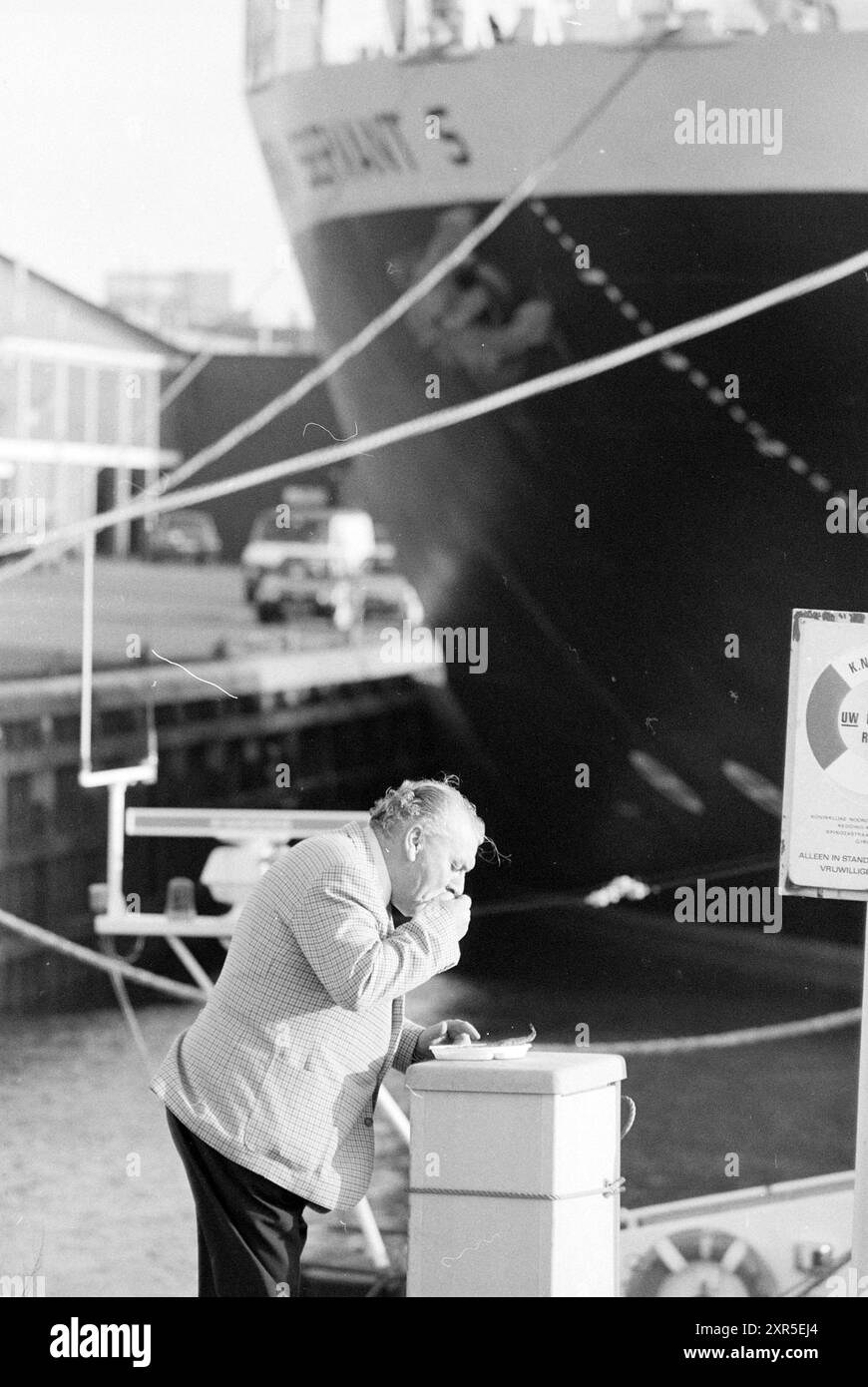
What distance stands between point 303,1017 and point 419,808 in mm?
365

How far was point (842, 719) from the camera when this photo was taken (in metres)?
3.81

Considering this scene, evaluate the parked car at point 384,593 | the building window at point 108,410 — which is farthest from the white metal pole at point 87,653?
the parked car at point 384,593

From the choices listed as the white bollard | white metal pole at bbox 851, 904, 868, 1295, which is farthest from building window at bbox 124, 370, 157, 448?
white metal pole at bbox 851, 904, 868, 1295

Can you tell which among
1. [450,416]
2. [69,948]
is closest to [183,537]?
[450,416]

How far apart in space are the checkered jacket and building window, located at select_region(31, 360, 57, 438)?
1.44 m

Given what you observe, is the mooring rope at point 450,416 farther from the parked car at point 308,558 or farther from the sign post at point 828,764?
the sign post at point 828,764

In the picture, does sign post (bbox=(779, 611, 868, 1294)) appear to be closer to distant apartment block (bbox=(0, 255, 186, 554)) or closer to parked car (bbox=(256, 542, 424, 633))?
parked car (bbox=(256, 542, 424, 633))

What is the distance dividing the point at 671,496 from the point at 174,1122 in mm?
1693

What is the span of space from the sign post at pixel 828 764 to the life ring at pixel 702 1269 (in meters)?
0.24

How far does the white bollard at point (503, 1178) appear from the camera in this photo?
10.0 feet

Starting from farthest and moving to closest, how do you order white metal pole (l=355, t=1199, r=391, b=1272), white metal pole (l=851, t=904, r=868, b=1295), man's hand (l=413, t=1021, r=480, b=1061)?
white metal pole (l=355, t=1199, r=391, b=1272)
white metal pole (l=851, t=904, r=868, b=1295)
man's hand (l=413, t=1021, r=480, b=1061)

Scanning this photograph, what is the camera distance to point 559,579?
159 inches

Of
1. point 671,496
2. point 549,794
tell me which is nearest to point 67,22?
point 671,496

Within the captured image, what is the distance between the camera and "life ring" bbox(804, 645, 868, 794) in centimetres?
379
